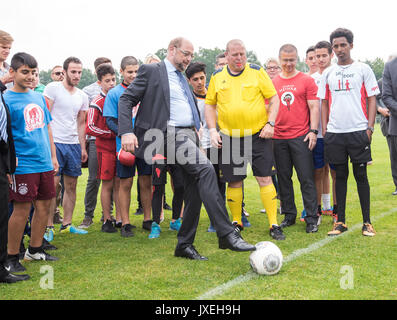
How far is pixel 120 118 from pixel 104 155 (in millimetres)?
1861

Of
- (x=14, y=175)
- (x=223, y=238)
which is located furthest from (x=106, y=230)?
(x=223, y=238)

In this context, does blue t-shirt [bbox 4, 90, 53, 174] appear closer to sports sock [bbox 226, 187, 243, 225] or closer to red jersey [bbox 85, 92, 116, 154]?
red jersey [bbox 85, 92, 116, 154]

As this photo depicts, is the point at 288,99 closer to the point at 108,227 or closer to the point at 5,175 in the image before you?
the point at 108,227

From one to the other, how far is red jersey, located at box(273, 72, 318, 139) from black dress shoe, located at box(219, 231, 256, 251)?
95.7 inches

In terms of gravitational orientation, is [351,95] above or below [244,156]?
above

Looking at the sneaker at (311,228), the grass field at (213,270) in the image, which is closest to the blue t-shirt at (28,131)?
the grass field at (213,270)

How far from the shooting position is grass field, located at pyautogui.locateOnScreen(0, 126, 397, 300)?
3566mm

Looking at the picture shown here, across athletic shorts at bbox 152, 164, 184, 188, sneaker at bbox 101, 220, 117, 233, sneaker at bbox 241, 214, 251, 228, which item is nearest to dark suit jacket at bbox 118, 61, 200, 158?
athletic shorts at bbox 152, 164, 184, 188

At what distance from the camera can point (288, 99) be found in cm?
611

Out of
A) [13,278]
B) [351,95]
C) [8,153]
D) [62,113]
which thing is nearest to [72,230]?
[62,113]

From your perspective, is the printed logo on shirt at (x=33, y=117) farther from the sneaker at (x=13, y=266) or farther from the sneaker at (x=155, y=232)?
the sneaker at (x=155, y=232)

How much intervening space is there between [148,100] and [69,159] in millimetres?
2111

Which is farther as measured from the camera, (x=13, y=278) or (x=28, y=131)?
(x=28, y=131)
